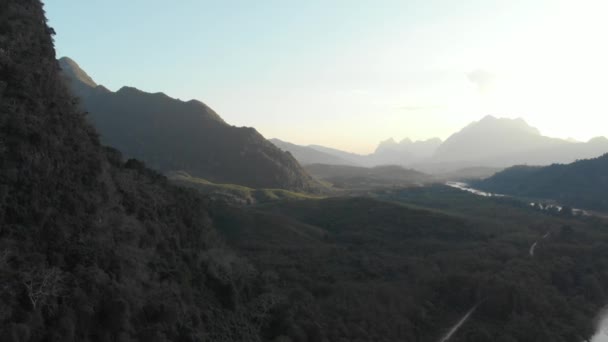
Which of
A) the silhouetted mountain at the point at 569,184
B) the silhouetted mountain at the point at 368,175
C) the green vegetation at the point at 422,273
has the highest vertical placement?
the silhouetted mountain at the point at 569,184

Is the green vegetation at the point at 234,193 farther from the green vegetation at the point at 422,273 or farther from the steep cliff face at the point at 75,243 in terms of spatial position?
the steep cliff face at the point at 75,243

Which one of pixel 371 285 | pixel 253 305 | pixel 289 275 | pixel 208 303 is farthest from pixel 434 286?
pixel 208 303

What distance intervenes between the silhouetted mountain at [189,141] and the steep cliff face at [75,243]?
72.2 meters

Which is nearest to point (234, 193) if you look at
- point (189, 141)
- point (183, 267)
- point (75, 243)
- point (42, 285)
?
point (189, 141)

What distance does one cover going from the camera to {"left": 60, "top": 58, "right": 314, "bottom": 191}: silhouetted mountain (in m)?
95.6

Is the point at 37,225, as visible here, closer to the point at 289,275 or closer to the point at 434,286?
the point at 289,275

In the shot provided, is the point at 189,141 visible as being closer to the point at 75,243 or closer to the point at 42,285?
the point at 75,243

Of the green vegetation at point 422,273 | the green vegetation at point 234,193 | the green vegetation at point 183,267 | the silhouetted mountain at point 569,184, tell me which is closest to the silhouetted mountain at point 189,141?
the green vegetation at point 234,193

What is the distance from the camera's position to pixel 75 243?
46.7ft

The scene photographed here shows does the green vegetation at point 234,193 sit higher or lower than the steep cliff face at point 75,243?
lower

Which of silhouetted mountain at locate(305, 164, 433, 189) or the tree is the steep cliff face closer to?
the tree

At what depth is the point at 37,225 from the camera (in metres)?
13.5

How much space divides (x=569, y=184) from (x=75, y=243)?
98938mm

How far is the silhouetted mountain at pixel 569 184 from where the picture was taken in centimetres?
8119
